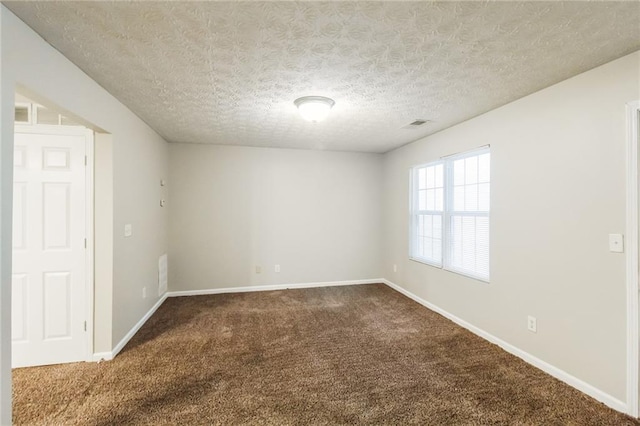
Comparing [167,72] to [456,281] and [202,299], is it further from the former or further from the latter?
[456,281]

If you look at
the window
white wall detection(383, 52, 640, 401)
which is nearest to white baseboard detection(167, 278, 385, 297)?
the window

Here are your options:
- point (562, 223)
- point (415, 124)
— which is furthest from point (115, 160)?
point (562, 223)

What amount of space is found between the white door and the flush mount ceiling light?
1880 millimetres

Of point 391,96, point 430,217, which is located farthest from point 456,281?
point 391,96

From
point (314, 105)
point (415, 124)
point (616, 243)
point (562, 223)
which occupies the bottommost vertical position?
point (616, 243)

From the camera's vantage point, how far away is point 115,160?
8.54 ft

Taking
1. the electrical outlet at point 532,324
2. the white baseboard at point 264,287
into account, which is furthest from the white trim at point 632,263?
the white baseboard at point 264,287

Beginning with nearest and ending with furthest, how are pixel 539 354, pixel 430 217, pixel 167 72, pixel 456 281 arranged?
pixel 167 72, pixel 539 354, pixel 456 281, pixel 430 217

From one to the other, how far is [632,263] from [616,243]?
147mm

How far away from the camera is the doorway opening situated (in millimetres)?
2361

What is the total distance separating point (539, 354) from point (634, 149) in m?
1.74

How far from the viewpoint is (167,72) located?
2121 millimetres

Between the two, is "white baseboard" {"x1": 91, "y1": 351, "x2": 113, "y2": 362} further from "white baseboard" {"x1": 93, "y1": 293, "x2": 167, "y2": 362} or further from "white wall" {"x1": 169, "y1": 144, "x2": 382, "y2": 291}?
"white wall" {"x1": 169, "y1": 144, "x2": 382, "y2": 291}

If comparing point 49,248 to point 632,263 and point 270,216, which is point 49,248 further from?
point 632,263
